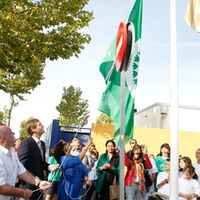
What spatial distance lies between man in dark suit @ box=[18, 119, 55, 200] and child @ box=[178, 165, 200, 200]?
268 cm

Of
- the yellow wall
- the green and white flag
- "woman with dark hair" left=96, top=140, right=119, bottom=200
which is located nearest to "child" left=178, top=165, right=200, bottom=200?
"woman with dark hair" left=96, top=140, right=119, bottom=200

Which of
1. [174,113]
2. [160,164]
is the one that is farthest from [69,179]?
[174,113]

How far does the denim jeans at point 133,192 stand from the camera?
5.90 m

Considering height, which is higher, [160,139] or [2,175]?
[160,139]

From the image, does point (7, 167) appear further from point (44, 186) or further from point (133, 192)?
point (133, 192)

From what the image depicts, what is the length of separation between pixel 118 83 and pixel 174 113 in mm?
1623

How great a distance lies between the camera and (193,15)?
12.3 ft

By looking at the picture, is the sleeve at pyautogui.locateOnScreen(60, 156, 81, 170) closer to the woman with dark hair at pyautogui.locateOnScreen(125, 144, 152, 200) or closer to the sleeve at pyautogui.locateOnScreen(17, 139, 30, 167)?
the woman with dark hair at pyautogui.locateOnScreen(125, 144, 152, 200)

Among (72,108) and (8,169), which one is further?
(72,108)

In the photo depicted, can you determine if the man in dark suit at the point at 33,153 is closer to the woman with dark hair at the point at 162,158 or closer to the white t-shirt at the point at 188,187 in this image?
the white t-shirt at the point at 188,187

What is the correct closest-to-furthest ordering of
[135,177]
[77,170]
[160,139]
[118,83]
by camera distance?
[118,83], [77,170], [135,177], [160,139]

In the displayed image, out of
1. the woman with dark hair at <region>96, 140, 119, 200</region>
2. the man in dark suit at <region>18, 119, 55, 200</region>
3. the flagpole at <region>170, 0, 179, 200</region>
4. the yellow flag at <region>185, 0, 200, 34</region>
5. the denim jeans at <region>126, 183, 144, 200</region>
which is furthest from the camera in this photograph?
the woman with dark hair at <region>96, 140, 119, 200</region>

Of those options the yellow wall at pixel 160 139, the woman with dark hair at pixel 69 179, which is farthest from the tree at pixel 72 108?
the woman with dark hair at pixel 69 179

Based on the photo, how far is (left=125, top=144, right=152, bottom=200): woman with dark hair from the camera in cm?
594
